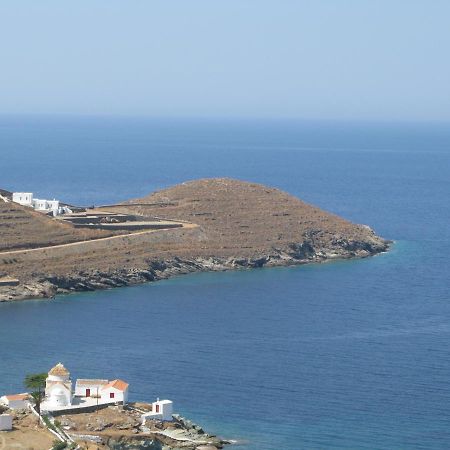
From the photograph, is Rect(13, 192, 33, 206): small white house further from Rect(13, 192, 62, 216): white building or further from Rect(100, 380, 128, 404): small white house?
Rect(100, 380, 128, 404): small white house

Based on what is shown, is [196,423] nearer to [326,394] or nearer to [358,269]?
[326,394]

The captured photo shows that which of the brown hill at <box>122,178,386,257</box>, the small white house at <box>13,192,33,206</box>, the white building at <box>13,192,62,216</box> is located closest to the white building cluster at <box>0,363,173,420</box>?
the brown hill at <box>122,178,386,257</box>

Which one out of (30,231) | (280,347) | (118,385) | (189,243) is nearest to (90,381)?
(118,385)

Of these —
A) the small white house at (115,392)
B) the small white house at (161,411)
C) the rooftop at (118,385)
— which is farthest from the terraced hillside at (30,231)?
the small white house at (161,411)

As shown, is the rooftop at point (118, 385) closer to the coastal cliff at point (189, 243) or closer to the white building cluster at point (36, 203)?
the coastal cliff at point (189, 243)

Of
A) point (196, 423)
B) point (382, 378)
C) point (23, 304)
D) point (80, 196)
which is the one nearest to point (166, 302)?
point (23, 304)
